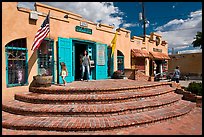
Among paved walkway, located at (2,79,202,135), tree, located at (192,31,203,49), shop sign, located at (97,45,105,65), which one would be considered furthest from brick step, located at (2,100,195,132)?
tree, located at (192,31,203,49)

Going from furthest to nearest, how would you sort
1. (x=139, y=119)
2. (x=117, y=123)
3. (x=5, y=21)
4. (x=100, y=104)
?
(x=5, y=21), (x=100, y=104), (x=139, y=119), (x=117, y=123)

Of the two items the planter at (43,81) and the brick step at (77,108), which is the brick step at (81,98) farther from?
the planter at (43,81)

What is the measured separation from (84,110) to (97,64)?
20.0 feet

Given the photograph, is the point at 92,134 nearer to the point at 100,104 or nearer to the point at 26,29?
the point at 100,104

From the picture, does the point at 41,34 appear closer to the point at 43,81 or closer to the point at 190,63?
the point at 43,81

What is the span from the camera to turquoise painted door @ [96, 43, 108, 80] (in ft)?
37.3

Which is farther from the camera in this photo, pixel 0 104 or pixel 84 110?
pixel 0 104

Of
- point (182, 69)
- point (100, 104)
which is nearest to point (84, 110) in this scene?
point (100, 104)

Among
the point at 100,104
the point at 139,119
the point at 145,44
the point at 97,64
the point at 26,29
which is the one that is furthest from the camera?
the point at 145,44

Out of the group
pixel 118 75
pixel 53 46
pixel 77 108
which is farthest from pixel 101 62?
pixel 77 108

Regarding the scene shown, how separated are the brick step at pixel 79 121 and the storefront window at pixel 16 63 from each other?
188 centimetres

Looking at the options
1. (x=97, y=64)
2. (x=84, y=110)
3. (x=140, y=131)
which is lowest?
(x=140, y=131)

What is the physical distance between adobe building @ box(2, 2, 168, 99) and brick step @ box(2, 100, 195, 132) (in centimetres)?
233

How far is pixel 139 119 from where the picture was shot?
527cm
